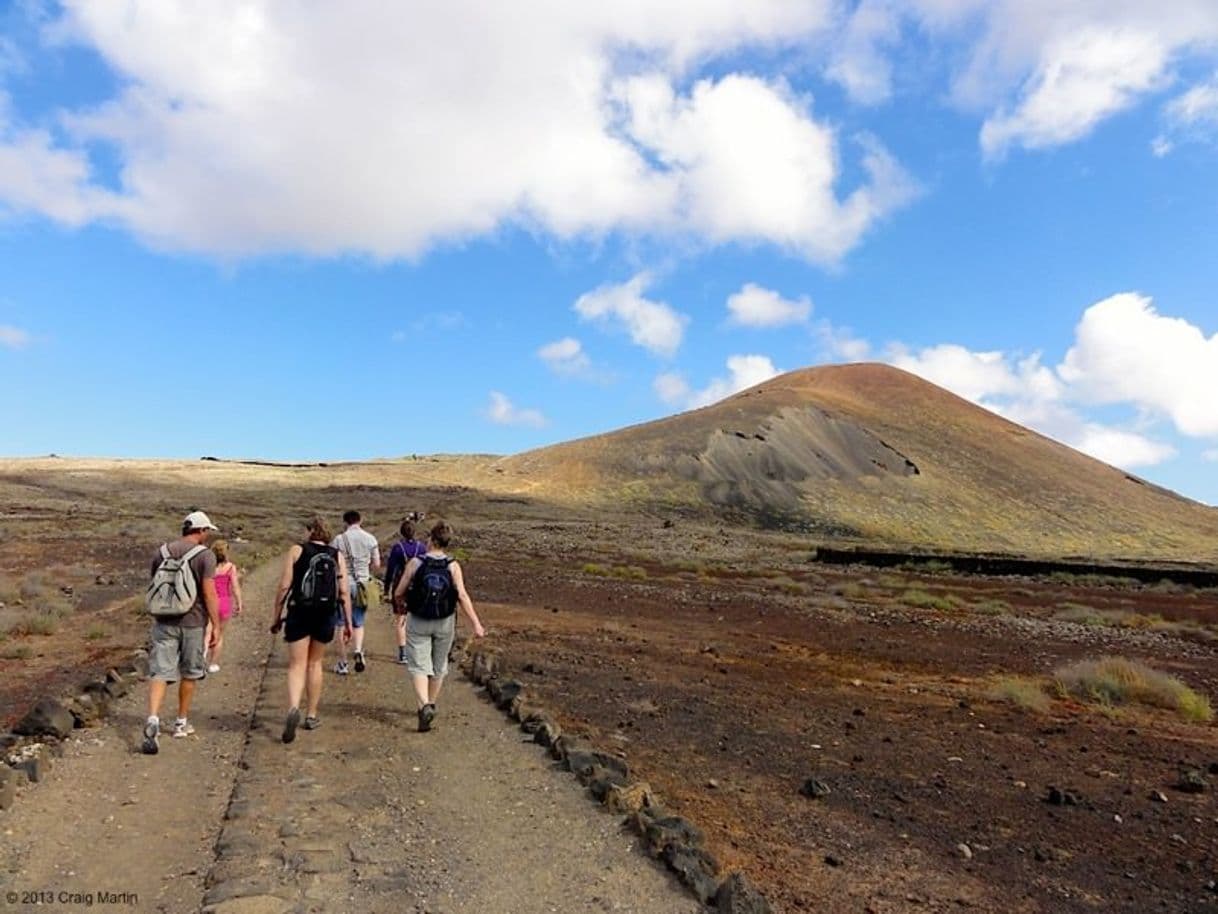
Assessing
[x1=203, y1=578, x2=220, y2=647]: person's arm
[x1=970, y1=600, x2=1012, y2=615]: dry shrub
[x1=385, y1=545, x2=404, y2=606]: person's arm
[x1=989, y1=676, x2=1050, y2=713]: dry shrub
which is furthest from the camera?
[x1=970, y1=600, x2=1012, y2=615]: dry shrub

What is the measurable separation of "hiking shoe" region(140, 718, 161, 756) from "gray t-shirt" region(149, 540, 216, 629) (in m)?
0.78

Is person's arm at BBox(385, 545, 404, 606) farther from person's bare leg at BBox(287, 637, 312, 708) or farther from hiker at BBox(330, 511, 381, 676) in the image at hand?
person's bare leg at BBox(287, 637, 312, 708)

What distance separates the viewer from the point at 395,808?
618 cm

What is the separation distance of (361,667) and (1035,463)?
12139cm

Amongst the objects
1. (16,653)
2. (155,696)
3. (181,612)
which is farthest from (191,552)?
(16,653)

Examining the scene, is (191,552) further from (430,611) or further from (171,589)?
(430,611)

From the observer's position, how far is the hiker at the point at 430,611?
834 cm

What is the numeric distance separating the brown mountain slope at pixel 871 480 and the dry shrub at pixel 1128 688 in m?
66.1

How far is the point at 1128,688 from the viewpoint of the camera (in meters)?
13.7

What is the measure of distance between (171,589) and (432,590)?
2.12m

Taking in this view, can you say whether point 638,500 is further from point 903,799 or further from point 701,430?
point 903,799

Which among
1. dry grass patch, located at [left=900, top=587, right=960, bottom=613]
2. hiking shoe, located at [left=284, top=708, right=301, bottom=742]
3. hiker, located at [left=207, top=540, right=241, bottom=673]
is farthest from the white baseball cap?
dry grass patch, located at [left=900, top=587, right=960, bottom=613]

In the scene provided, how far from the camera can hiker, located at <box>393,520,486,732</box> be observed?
8336 mm

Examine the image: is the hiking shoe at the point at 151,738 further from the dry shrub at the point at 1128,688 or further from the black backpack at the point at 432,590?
the dry shrub at the point at 1128,688
